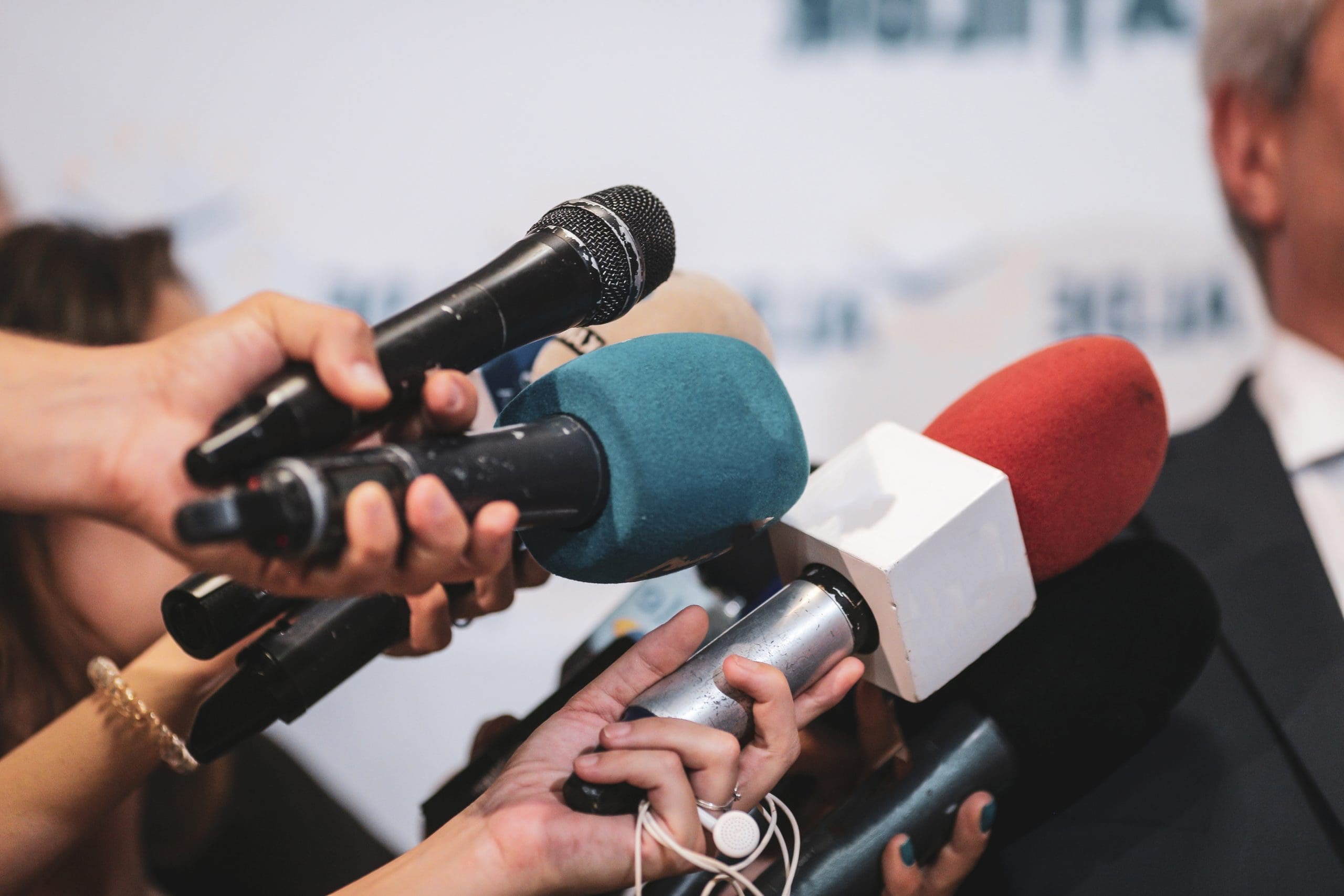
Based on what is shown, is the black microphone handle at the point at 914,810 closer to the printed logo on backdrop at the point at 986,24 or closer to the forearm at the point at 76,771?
the forearm at the point at 76,771


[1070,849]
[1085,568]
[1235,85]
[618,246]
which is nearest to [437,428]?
[618,246]

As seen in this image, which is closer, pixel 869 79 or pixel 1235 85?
pixel 1235 85

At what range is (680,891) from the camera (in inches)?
27.1

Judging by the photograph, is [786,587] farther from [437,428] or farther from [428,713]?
[428,713]

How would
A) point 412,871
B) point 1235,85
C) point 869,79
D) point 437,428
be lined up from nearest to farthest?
1. point 437,428
2. point 412,871
3. point 1235,85
4. point 869,79

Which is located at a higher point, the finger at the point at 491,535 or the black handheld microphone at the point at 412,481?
the black handheld microphone at the point at 412,481

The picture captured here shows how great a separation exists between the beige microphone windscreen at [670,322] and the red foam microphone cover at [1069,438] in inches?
7.2

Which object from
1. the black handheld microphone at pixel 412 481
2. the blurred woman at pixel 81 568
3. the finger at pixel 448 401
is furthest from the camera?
the blurred woman at pixel 81 568

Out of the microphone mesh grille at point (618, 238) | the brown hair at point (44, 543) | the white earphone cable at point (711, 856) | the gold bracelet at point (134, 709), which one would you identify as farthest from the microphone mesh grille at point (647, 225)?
the brown hair at point (44, 543)

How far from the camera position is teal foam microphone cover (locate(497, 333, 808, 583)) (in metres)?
0.53

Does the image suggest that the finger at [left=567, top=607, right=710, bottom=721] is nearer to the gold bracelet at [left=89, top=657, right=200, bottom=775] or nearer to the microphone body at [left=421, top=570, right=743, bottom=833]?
the microphone body at [left=421, top=570, right=743, bottom=833]

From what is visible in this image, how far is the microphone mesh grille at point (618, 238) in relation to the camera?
0.56 meters

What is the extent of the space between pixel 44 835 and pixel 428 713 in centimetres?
67

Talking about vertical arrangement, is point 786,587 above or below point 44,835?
above
